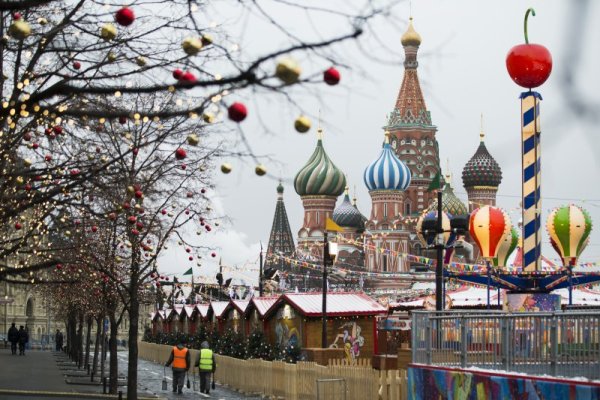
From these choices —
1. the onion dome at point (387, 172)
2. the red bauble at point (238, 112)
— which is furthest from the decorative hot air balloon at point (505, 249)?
the onion dome at point (387, 172)

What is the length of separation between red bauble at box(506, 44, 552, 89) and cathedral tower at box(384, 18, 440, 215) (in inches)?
4119

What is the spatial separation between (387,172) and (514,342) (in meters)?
114

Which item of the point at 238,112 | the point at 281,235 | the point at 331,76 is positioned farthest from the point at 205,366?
the point at 281,235

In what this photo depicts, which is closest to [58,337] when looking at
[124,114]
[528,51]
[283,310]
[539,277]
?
[283,310]

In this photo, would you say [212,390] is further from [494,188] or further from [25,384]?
[494,188]

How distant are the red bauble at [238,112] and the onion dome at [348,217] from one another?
134 metres

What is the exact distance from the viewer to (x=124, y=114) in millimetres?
7484

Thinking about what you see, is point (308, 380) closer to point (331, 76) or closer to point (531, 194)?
point (531, 194)

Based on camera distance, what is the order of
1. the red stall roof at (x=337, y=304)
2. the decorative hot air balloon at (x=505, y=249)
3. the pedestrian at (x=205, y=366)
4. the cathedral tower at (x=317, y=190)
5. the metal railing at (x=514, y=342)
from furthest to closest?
the cathedral tower at (x=317, y=190) < the decorative hot air balloon at (x=505, y=249) < the red stall roof at (x=337, y=304) < the pedestrian at (x=205, y=366) < the metal railing at (x=514, y=342)

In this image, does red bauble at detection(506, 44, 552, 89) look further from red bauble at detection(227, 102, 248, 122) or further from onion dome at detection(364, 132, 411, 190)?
onion dome at detection(364, 132, 411, 190)

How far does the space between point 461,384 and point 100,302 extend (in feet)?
65.5

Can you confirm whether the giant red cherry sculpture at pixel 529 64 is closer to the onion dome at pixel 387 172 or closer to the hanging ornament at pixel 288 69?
the hanging ornament at pixel 288 69

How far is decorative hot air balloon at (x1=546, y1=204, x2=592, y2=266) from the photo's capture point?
3822cm

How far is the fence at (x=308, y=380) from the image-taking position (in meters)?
21.7
